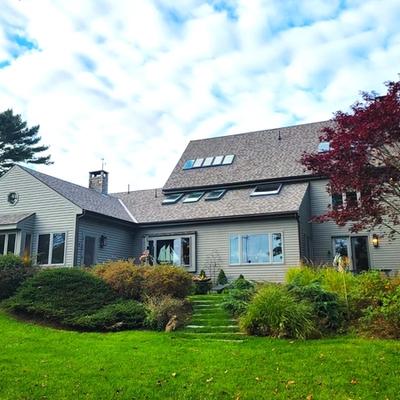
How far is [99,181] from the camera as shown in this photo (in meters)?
24.4

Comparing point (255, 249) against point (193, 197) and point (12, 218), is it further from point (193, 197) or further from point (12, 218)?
point (12, 218)

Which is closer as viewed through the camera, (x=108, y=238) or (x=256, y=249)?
(x=256, y=249)

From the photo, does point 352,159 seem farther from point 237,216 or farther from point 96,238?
point 96,238

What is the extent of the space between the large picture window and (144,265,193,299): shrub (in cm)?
561

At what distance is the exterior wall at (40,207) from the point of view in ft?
58.1

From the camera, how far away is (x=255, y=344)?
8547 millimetres

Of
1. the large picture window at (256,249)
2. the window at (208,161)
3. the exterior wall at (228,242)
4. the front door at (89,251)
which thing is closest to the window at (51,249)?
the front door at (89,251)

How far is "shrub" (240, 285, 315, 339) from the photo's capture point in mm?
8992

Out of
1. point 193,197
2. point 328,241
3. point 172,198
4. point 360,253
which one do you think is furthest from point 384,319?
point 172,198

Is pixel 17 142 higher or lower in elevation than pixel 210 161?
higher

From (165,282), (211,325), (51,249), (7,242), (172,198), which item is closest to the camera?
(211,325)

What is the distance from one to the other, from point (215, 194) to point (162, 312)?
10971mm

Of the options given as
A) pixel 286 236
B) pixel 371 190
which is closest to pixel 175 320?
pixel 371 190

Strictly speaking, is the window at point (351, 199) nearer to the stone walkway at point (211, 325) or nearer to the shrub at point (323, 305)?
the shrub at point (323, 305)
